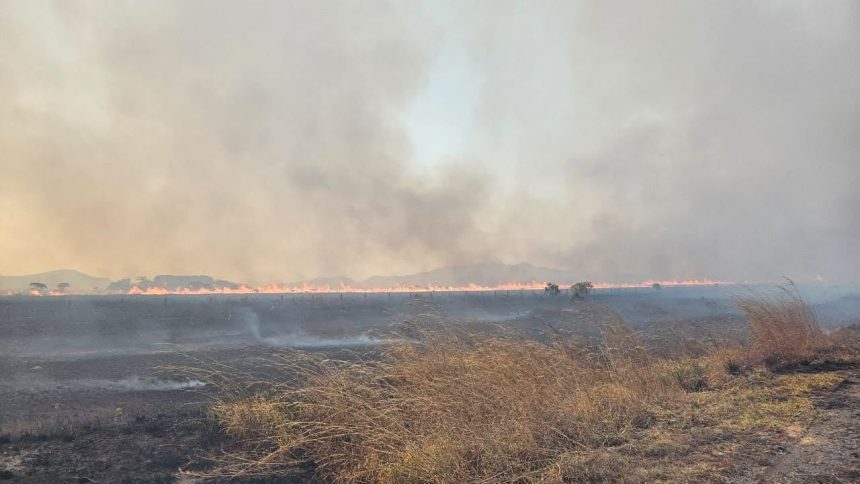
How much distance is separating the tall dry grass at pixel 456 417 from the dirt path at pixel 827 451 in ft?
6.39

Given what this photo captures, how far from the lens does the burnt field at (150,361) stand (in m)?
8.80

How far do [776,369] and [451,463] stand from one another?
8.30 m

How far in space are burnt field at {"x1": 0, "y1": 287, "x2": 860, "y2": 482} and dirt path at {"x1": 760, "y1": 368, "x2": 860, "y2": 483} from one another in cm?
446

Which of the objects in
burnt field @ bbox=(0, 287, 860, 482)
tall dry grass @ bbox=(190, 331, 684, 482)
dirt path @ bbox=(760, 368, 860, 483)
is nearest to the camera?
dirt path @ bbox=(760, 368, 860, 483)

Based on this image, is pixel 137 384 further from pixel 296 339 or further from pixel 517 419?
pixel 517 419

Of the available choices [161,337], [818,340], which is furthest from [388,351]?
[161,337]

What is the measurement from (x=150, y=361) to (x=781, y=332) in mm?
30561

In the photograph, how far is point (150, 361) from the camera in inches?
1121

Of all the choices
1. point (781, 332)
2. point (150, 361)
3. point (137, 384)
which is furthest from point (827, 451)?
point (150, 361)

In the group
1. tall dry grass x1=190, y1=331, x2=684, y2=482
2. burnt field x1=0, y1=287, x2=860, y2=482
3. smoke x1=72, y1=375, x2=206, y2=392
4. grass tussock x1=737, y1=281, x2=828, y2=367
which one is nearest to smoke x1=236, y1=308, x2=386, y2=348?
burnt field x1=0, y1=287, x2=860, y2=482

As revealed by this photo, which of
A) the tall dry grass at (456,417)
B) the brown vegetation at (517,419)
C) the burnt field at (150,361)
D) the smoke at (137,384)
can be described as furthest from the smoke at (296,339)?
the tall dry grass at (456,417)

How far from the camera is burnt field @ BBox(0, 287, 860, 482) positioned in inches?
346

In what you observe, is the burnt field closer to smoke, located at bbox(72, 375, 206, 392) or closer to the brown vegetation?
smoke, located at bbox(72, 375, 206, 392)

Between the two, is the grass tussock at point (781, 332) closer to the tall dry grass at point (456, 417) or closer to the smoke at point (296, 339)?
the tall dry grass at point (456, 417)
